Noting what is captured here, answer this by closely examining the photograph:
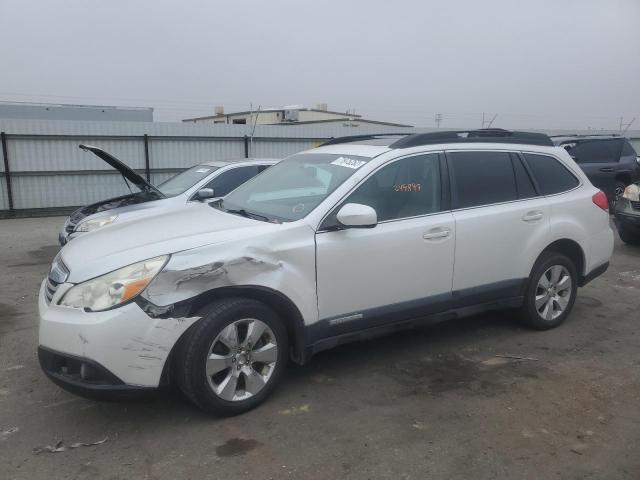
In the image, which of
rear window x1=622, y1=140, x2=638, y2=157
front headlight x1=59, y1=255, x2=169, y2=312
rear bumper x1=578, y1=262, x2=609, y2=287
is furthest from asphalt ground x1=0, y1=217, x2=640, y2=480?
rear window x1=622, y1=140, x2=638, y2=157

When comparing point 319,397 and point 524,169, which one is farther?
point 524,169

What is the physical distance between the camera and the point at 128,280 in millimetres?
3053

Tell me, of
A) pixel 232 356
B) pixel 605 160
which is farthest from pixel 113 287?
pixel 605 160

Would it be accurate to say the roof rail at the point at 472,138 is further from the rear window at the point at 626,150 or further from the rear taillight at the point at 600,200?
the rear window at the point at 626,150

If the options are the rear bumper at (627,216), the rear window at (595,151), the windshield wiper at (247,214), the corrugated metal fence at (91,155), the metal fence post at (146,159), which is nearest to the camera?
the windshield wiper at (247,214)

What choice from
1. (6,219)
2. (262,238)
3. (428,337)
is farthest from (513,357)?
(6,219)

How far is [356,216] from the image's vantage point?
3498 millimetres

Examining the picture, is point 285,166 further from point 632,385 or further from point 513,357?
point 632,385

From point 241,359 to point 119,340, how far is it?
0.74 meters

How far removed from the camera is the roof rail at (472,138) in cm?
415

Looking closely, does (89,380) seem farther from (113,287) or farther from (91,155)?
Answer: (91,155)

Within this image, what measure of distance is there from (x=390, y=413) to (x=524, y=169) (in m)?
2.54

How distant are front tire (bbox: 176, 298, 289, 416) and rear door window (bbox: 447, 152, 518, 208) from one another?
1838 mm

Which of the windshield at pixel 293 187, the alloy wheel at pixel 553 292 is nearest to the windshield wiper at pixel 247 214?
the windshield at pixel 293 187
